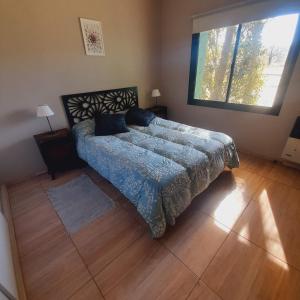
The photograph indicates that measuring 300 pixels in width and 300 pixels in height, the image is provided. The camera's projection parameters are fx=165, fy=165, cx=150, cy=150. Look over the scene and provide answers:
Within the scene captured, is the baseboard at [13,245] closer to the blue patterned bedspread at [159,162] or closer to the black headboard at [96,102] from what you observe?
the blue patterned bedspread at [159,162]

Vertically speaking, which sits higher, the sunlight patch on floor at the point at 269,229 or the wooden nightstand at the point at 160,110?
the wooden nightstand at the point at 160,110

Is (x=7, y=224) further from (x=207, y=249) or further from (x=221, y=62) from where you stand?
(x=221, y=62)

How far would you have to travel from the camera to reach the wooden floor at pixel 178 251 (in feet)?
3.91

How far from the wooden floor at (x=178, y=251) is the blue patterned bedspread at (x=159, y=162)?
241mm

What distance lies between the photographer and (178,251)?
1.43m

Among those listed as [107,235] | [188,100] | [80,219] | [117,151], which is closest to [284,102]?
[188,100]

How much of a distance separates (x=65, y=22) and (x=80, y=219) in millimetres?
2593

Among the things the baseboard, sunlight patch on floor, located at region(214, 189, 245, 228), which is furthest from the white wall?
sunlight patch on floor, located at region(214, 189, 245, 228)

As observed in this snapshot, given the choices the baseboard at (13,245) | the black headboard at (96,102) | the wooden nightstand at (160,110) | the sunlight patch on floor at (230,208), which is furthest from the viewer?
the wooden nightstand at (160,110)

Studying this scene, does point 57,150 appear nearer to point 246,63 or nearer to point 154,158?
point 154,158

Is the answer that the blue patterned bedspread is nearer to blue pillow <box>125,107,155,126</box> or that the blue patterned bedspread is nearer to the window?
blue pillow <box>125,107,155,126</box>

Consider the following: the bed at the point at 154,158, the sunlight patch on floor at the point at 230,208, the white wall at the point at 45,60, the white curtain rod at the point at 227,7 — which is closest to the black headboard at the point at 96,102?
the bed at the point at 154,158

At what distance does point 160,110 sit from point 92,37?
5.84 feet

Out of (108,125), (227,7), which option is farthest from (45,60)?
(227,7)
